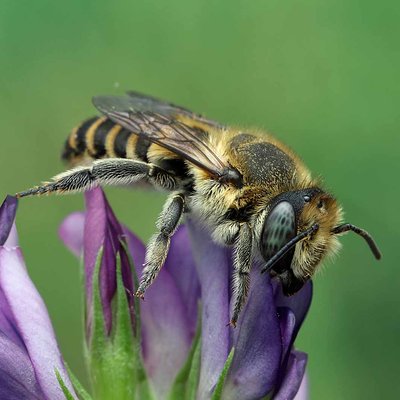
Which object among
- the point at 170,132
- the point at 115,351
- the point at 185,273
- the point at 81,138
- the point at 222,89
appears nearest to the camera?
the point at 115,351

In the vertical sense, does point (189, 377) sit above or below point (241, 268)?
below

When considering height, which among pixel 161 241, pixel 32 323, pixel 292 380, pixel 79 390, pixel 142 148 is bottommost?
pixel 79 390

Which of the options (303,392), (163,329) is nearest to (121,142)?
(163,329)

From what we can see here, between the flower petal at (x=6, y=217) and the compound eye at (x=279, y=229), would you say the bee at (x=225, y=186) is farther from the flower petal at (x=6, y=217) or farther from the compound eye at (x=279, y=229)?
the flower petal at (x=6, y=217)

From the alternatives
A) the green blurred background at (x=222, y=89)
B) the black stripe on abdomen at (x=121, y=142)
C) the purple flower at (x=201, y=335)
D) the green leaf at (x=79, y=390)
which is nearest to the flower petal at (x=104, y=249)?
the purple flower at (x=201, y=335)

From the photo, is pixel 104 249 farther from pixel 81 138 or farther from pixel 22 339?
pixel 81 138

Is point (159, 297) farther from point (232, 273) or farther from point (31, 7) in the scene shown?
point (31, 7)

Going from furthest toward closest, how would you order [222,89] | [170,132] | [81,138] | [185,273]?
[222,89], [81,138], [185,273], [170,132]
